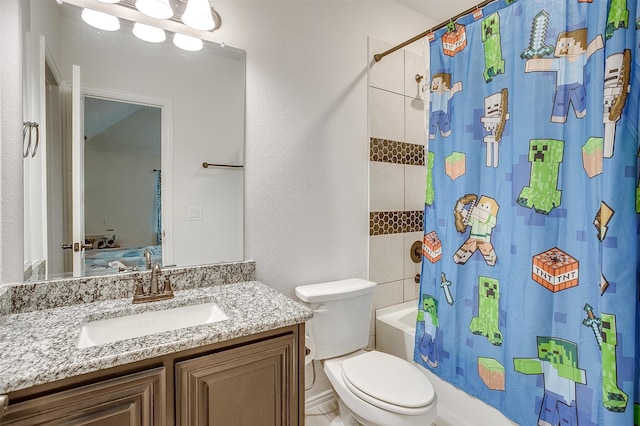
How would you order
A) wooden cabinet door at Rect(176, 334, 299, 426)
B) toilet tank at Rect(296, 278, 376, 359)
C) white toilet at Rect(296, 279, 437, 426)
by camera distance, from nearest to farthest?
1. wooden cabinet door at Rect(176, 334, 299, 426)
2. white toilet at Rect(296, 279, 437, 426)
3. toilet tank at Rect(296, 278, 376, 359)

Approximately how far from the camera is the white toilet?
4.31 ft

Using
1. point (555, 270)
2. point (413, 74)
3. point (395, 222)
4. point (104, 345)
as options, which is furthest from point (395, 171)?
point (104, 345)

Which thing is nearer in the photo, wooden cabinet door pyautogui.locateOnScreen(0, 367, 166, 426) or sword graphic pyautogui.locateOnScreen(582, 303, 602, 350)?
wooden cabinet door pyautogui.locateOnScreen(0, 367, 166, 426)

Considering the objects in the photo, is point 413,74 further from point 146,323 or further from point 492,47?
point 146,323

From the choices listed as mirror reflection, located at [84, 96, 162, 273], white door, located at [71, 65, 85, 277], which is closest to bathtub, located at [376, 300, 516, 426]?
mirror reflection, located at [84, 96, 162, 273]

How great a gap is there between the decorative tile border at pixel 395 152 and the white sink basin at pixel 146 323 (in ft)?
4.29

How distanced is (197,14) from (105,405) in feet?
4.76

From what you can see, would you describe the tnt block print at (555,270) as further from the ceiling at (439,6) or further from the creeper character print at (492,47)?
the ceiling at (439,6)

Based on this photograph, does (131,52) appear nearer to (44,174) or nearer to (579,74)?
(44,174)

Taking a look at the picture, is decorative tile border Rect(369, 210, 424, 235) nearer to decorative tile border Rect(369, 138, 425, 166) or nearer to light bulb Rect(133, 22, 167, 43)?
decorative tile border Rect(369, 138, 425, 166)

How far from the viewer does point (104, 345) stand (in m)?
0.90

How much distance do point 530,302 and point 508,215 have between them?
1.19ft

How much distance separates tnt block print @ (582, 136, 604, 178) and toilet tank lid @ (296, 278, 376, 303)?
1075mm

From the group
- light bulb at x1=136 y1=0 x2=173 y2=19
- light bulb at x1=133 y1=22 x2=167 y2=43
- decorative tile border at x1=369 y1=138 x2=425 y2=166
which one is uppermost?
light bulb at x1=136 y1=0 x2=173 y2=19
